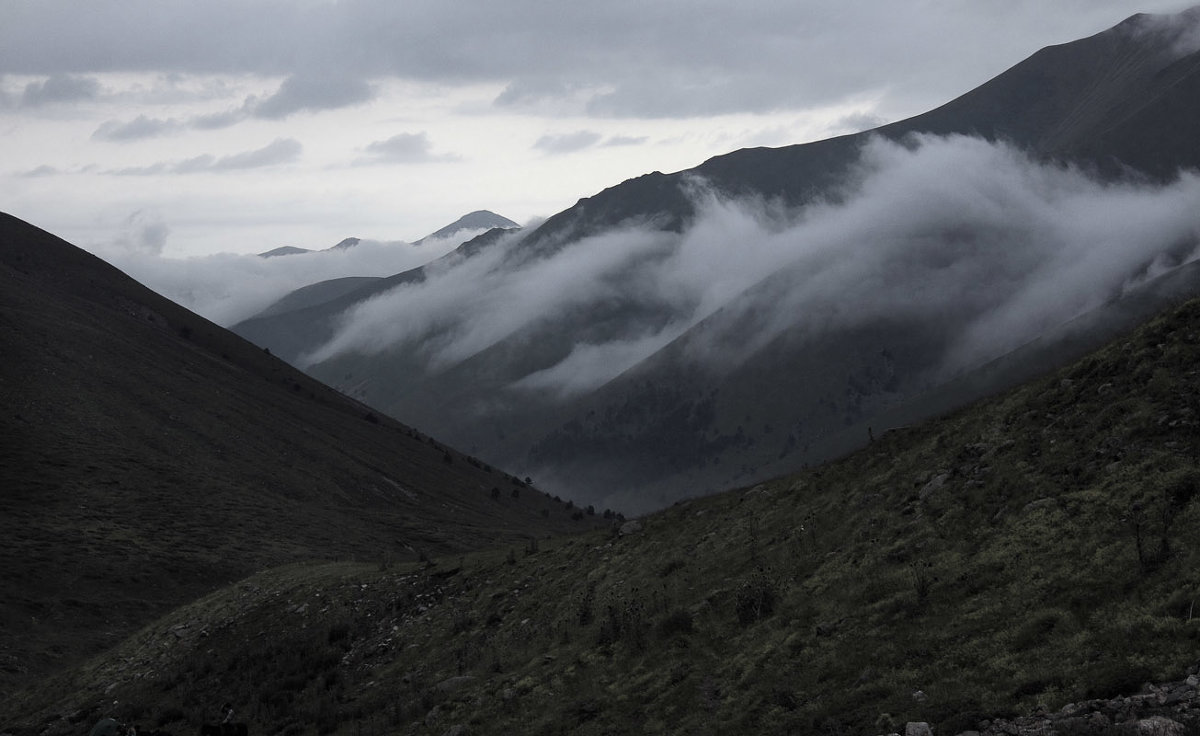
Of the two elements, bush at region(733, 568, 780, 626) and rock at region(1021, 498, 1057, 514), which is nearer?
rock at region(1021, 498, 1057, 514)

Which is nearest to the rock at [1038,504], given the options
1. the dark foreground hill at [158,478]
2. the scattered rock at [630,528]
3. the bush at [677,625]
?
the bush at [677,625]

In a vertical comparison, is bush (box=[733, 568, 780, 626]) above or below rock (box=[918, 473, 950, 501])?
below

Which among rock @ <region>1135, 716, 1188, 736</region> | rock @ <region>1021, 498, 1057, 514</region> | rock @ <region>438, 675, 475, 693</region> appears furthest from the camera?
rock @ <region>438, 675, 475, 693</region>

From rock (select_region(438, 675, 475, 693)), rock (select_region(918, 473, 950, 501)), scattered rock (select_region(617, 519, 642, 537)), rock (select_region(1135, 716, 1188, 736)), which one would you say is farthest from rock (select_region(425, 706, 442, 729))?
rock (select_region(1135, 716, 1188, 736))

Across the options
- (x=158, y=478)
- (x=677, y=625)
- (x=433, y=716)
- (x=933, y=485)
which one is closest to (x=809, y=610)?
(x=677, y=625)

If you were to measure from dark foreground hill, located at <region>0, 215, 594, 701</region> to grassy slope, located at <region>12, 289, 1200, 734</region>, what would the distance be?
17897 millimetres

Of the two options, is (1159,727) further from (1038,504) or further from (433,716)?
(433,716)

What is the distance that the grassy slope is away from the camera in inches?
613

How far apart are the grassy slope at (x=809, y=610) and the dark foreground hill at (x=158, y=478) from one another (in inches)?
705

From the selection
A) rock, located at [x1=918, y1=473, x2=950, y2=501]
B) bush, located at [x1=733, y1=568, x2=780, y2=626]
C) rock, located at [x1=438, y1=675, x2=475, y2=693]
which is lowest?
rock, located at [x1=438, y1=675, x2=475, y2=693]

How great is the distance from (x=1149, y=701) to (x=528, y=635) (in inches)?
661

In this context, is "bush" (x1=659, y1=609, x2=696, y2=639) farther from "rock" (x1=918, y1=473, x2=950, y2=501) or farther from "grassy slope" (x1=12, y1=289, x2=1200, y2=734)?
"rock" (x1=918, y1=473, x2=950, y2=501)

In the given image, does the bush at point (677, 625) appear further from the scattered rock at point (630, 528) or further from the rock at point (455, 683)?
the scattered rock at point (630, 528)

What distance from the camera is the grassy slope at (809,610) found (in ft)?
51.1
